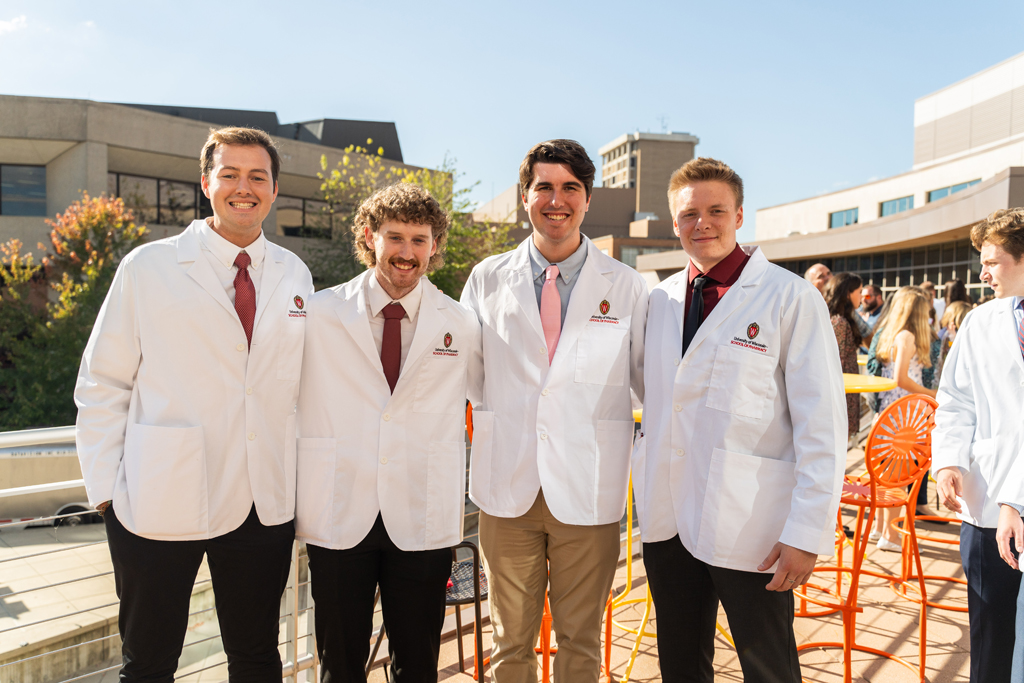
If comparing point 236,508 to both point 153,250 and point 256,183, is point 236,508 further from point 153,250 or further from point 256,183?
point 256,183

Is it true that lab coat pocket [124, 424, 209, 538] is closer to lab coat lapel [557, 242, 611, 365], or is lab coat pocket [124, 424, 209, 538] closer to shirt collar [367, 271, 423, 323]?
shirt collar [367, 271, 423, 323]

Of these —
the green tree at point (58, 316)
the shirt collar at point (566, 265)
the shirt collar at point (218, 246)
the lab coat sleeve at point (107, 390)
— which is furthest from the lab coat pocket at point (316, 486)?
the green tree at point (58, 316)

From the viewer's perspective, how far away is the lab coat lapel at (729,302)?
2.30 m

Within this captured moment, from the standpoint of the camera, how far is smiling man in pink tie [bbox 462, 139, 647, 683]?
8.13ft

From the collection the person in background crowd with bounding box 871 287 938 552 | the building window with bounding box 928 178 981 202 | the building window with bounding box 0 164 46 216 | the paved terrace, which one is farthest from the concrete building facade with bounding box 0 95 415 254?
the building window with bounding box 928 178 981 202

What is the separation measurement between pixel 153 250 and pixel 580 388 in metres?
1.60

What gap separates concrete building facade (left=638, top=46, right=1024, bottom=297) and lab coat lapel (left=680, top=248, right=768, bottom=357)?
15.6 meters

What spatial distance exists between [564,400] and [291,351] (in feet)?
3.37

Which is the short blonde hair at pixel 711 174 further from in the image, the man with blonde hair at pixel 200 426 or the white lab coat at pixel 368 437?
the man with blonde hair at pixel 200 426

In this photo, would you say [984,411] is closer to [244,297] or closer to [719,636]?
[719,636]

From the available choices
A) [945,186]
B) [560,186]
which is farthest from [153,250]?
[945,186]

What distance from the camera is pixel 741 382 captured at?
223 cm

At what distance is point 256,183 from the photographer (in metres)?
2.41

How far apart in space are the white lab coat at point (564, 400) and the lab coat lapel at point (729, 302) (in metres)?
0.32
